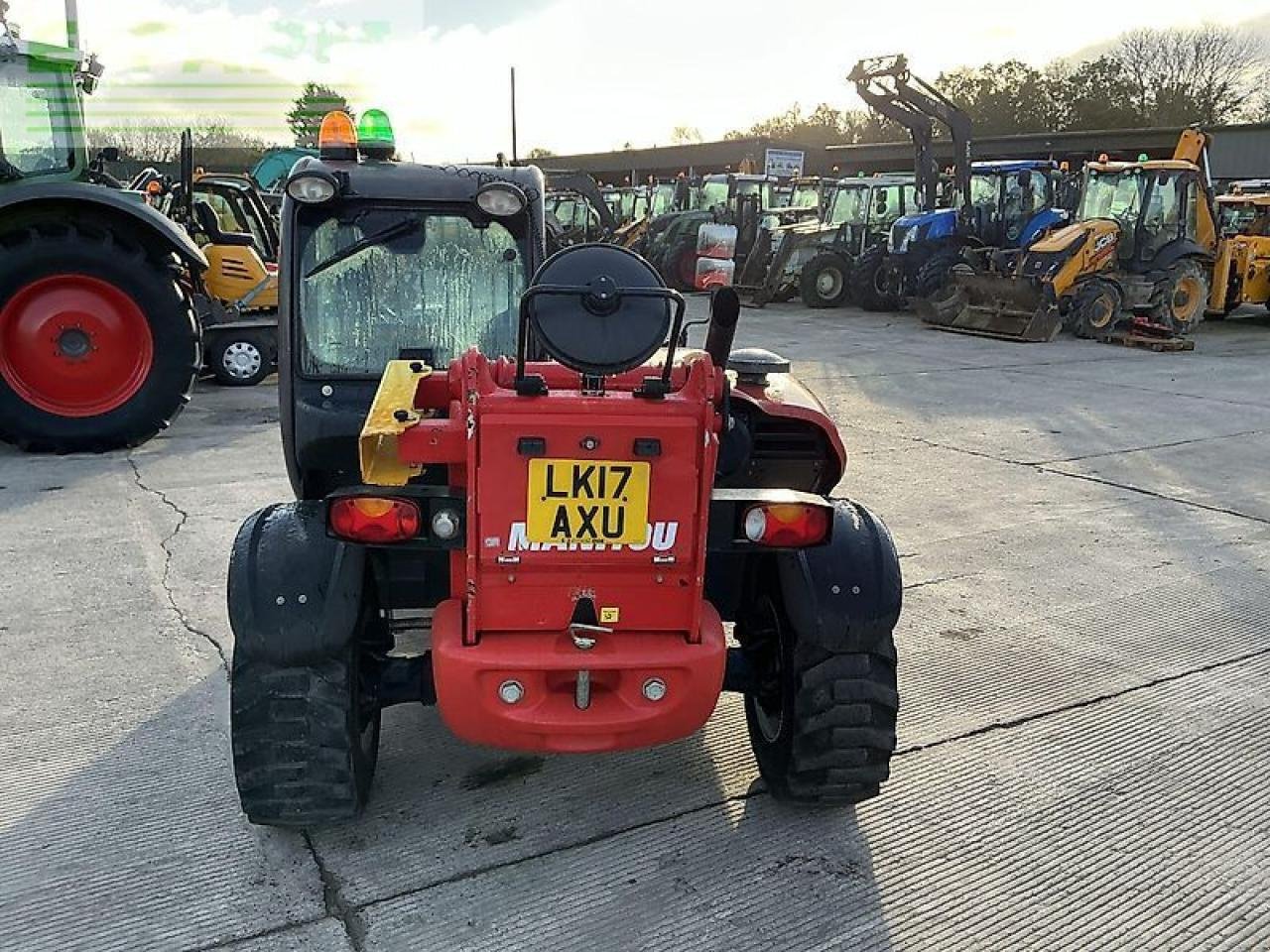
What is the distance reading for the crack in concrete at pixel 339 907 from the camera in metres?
2.40

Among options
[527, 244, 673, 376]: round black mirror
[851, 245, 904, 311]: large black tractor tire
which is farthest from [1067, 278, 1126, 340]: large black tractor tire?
[527, 244, 673, 376]: round black mirror

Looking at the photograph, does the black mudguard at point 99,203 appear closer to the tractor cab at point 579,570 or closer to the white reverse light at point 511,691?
the tractor cab at point 579,570

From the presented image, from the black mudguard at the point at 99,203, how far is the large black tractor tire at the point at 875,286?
12.0m

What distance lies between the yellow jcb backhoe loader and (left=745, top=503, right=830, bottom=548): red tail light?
1179 centimetres

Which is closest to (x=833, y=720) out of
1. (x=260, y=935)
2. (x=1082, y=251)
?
(x=260, y=935)

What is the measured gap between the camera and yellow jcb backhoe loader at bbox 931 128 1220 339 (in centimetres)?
1327

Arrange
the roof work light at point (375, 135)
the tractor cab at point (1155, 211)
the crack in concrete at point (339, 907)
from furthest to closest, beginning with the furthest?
the tractor cab at point (1155, 211)
the roof work light at point (375, 135)
the crack in concrete at point (339, 907)

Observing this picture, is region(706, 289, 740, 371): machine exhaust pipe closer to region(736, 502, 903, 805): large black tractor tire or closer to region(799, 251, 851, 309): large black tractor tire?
region(736, 502, 903, 805): large black tractor tire

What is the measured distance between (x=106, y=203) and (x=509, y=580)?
5.62 metres

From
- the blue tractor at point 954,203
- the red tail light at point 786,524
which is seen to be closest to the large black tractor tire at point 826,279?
the blue tractor at point 954,203

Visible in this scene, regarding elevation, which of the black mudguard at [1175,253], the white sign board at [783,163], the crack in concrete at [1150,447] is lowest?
the crack in concrete at [1150,447]

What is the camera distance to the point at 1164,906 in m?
2.57

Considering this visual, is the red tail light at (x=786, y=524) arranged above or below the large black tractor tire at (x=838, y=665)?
above

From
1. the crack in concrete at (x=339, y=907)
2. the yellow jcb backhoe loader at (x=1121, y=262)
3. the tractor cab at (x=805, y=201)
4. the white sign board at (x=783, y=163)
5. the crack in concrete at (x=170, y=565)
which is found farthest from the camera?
the white sign board at (x=783, y=163)
